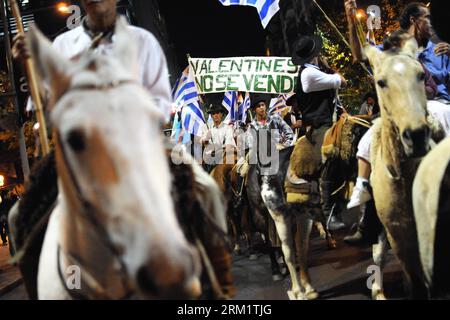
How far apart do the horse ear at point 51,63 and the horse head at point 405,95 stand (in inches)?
112

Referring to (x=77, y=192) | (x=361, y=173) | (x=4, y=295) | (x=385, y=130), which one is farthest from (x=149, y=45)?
(x=4, y=295)

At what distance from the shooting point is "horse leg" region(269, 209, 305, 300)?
6.50 metres

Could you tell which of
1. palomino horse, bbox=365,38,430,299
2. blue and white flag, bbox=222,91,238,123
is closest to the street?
palomino horse, bbox=365,38,430,299

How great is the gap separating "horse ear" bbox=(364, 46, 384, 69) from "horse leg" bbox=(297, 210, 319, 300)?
2.91m

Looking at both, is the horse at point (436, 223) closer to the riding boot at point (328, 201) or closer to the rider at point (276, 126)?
the riding boot at point (328, 201)

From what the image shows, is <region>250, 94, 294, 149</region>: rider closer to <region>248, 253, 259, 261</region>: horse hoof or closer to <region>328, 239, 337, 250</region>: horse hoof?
<region>328, 239, 337, 250</region>: horse hoof

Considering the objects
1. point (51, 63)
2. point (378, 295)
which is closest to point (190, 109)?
point (378, 295)

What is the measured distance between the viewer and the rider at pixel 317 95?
22.1 ft

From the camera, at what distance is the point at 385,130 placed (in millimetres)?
4430

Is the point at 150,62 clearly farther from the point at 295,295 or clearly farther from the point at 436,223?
the point at 295,295

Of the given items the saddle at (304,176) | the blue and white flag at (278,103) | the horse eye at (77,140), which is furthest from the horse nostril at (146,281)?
the blue and white flag at (278,103)

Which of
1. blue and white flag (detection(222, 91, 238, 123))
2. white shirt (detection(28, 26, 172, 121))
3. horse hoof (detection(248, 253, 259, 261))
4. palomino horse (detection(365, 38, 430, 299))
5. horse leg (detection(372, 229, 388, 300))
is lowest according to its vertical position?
horse hoof (detection(248, 253, 259, 261))

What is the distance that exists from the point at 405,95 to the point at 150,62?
7.43 ft
